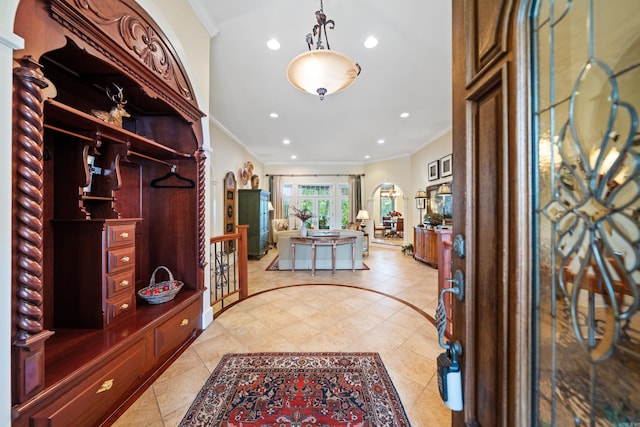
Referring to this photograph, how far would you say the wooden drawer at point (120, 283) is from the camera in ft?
5.41

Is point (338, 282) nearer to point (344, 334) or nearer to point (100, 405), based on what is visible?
point (344, 334)

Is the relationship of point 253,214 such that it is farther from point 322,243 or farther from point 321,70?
point 321,70

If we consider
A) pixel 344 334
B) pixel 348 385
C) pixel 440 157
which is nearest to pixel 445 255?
pixel 344 334

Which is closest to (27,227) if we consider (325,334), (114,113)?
(114,113)

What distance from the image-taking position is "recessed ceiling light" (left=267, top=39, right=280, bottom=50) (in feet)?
8.47

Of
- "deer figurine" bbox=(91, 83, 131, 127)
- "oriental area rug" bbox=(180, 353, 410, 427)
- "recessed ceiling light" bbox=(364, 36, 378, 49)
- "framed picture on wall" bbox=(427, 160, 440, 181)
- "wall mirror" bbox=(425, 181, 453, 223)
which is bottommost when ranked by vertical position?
"oriental area rug" bbox=(180, 353, 410, 427)

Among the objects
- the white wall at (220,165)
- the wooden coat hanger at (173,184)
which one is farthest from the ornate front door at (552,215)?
the white wall at (220,165)

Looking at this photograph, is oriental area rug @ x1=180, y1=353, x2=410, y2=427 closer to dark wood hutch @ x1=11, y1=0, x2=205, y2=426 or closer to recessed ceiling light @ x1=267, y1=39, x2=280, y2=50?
dark wood hutch @ x1=11, y1=0, x2=205, y2=426

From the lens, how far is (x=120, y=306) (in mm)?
1731

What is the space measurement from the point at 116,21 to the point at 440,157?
19.5 feet

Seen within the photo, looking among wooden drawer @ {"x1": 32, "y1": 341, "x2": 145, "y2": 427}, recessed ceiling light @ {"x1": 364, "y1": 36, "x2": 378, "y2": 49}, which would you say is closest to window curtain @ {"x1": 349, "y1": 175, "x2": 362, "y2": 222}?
recessed ceiling light @ {"x1": 364, "y1": 36, "x2": 378, "y2": 49}

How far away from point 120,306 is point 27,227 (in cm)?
96

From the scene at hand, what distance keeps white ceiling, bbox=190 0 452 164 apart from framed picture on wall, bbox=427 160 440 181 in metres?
0.65

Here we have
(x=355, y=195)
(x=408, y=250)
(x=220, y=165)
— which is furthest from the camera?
(x=355, y=195)
